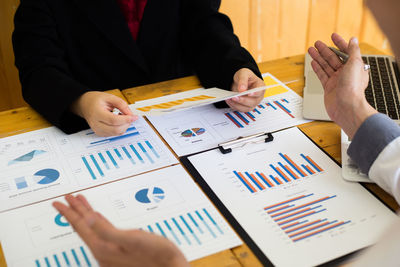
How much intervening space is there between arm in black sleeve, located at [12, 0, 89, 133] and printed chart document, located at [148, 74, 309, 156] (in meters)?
0.24

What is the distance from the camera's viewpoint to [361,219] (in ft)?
2.81

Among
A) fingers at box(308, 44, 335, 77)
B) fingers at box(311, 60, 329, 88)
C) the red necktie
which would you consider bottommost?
fingers at box(311, 60, 329, 88)

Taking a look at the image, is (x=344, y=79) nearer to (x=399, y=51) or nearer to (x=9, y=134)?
(x=399, y=51)

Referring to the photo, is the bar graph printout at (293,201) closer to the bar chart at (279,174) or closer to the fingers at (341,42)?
the bar chart at (279,174)

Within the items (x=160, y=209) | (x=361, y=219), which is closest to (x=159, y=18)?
(x=160, y=209)

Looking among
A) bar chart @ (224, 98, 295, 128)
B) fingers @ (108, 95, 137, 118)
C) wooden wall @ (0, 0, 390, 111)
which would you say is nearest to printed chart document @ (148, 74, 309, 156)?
bar chart @ (224, 98, 295, 128)

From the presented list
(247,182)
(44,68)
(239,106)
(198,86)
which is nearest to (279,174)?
(247,182)

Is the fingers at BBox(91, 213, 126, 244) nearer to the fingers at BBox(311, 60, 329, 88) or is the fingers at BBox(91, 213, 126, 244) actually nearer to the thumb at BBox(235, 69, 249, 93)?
the thumb at BBox(235, 69, 249, 93)

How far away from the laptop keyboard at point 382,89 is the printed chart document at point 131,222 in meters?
0.61

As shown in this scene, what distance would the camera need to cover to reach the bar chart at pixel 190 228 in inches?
32.2

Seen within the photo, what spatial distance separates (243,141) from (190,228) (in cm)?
33

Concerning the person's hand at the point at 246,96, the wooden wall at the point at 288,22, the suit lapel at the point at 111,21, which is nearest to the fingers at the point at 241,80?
the person's hand at the point at 246,96

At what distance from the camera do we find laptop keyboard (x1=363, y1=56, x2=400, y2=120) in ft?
3.96

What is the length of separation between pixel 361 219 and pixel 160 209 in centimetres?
40
